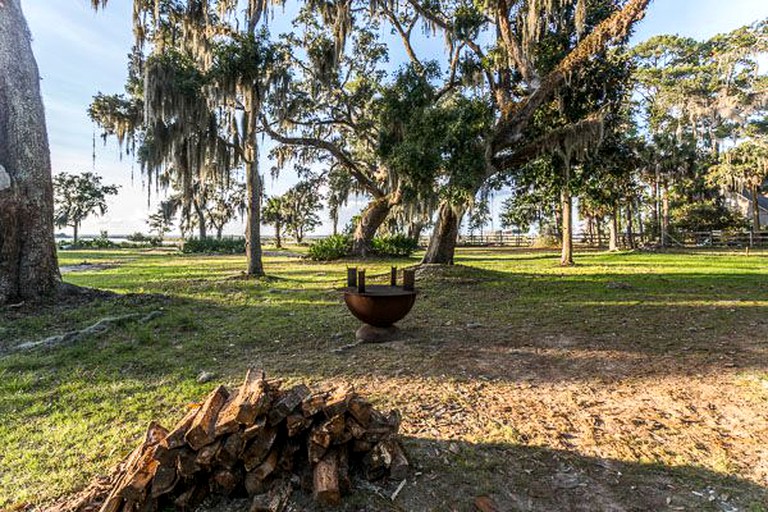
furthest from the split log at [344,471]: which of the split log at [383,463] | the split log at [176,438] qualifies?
the split log at [176,438]

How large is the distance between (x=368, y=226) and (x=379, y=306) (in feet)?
41.5

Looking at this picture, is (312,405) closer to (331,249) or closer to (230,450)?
(230,450)

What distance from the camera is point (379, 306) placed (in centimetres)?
468

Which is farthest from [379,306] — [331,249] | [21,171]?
[331,249]

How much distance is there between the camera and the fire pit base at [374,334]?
485 cm

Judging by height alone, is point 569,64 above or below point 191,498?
above

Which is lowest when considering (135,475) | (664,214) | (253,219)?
(135,475)

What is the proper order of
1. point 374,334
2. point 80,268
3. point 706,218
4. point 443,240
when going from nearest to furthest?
point 374,334, point 443,240, point 80,268, point 706,218

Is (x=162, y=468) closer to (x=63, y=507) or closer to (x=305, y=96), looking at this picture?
(x=63, y=507)

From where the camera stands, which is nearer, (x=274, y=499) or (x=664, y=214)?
(x=274, y=499)

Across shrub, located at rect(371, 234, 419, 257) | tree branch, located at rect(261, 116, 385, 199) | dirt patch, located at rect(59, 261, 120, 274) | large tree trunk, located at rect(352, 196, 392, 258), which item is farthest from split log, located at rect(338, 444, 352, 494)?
shrub, located at rect(371, 234, 419, 257)

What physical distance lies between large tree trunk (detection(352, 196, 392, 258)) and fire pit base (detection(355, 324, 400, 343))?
12268 millimetres

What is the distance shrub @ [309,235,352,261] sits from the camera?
17.2 m

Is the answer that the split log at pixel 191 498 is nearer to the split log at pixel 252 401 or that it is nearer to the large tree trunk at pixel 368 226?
the split log at pixel 252 401
